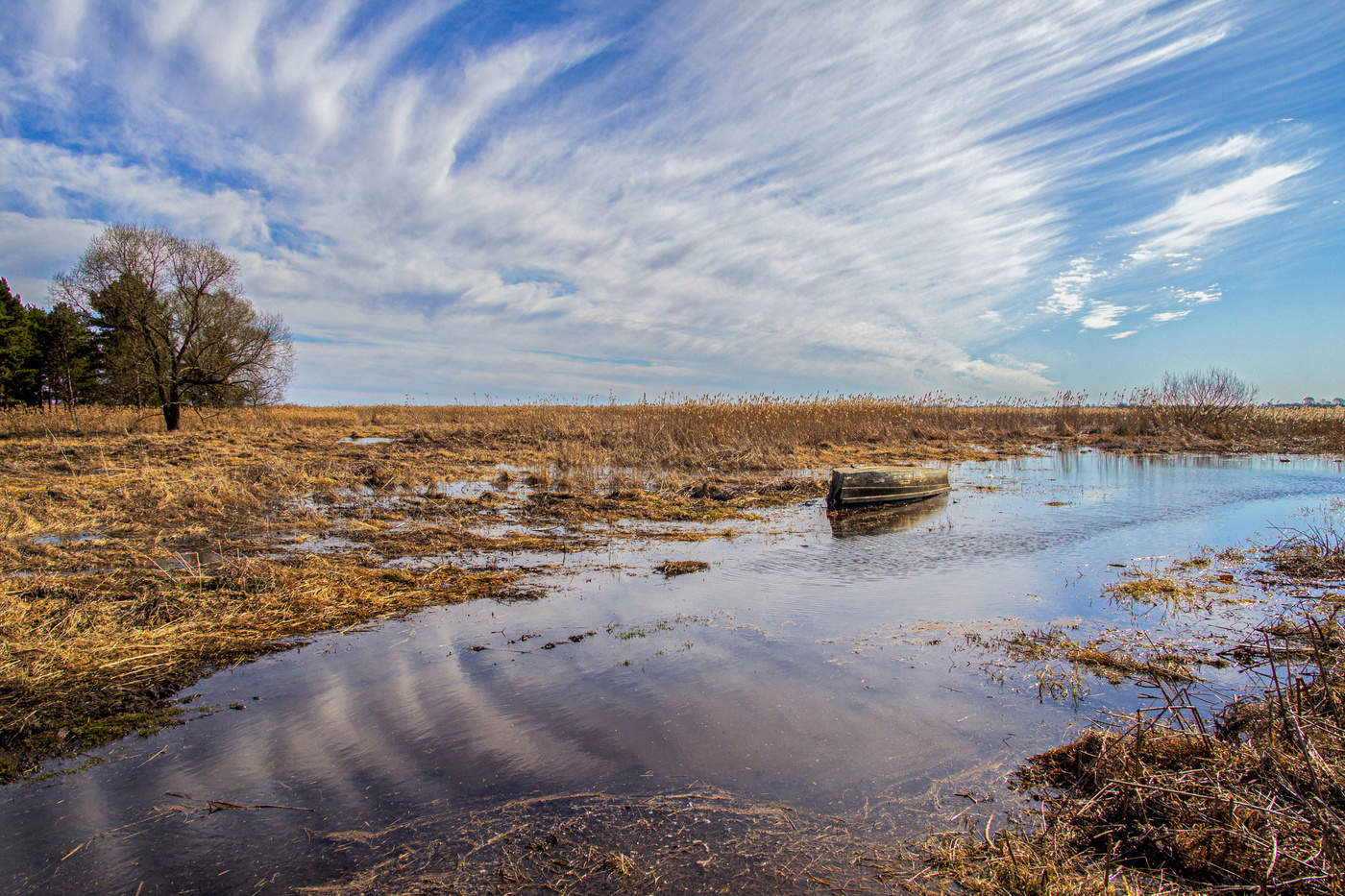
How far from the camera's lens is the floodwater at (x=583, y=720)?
8.95 feet

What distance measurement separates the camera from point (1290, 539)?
304 inches

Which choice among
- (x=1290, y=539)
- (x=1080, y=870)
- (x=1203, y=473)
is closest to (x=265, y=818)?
(x=1080, y=870)

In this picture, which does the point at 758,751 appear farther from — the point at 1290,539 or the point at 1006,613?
the point at 1290,539

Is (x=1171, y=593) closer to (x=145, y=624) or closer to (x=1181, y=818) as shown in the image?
(x=1181, y=818)

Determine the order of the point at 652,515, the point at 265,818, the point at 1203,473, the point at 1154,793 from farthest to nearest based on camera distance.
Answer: the point at 1203,473 < the point at 652,515 < the point at 265,818 < the point at 1154,793

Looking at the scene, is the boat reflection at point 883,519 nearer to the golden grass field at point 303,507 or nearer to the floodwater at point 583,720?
the golden grass field at point 303,507

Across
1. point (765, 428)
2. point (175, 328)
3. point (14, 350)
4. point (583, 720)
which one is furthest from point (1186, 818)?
point (14, 350)

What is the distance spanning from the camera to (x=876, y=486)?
11.7 meters

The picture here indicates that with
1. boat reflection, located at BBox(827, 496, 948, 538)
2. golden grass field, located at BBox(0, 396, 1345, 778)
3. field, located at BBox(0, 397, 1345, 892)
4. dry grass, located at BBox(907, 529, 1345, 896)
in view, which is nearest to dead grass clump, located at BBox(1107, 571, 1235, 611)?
field, located at BBox(0, 397, 1345, 892)

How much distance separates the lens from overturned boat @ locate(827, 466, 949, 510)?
11430 millimetres

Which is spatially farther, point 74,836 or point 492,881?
point 74,836

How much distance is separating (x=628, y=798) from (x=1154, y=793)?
7.00ft

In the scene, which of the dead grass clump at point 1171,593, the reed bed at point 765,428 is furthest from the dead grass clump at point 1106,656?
the reed bed at point 765,428

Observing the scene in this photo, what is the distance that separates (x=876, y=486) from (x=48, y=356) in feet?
160
